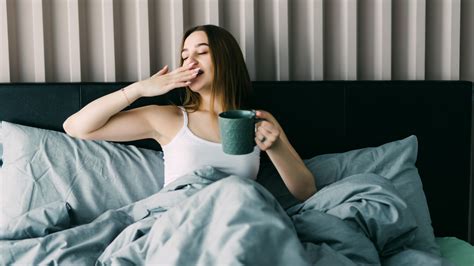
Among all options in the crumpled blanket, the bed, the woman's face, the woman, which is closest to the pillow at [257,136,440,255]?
the bed

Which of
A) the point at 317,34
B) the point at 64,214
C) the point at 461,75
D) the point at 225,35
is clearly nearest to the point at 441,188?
the point at 461,75

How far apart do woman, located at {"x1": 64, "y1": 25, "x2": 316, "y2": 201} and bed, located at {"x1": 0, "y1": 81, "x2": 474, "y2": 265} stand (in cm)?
9

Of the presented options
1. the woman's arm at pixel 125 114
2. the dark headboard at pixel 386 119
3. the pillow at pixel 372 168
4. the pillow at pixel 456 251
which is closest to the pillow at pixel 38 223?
the woman's arm at pixel 125 114

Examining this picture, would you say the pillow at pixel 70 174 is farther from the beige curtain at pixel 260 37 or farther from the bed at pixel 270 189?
the beige curtain at pixel 260 37

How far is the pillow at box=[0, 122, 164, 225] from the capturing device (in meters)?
1.90

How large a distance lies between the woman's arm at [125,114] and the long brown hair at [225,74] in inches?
3.7

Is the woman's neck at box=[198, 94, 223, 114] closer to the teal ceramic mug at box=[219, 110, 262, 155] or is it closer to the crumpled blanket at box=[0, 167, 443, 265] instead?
the crumpled blanket at box=[0, 167, 443, 265]

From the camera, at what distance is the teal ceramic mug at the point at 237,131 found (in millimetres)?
1466

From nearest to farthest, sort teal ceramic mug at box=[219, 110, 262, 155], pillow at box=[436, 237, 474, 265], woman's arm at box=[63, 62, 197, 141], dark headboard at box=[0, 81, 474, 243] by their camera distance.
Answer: teal ceramic mug at box=[219, 110, 262, 155], pillow at box=[436, 237, 474, 265], woman's arm at box=[63, 62, 197, 141], dark headboard at box=[0, 81, 474, 243]

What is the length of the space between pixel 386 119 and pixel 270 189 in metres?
0.46

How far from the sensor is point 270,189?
204cm

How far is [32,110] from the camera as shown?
6.67ft

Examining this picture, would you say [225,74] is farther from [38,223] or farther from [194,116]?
[38,223]

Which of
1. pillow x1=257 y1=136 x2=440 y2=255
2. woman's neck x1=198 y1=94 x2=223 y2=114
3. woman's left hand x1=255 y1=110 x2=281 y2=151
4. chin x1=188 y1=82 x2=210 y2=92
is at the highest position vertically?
chin x1=188 y1=82 x2=210 y2=92
